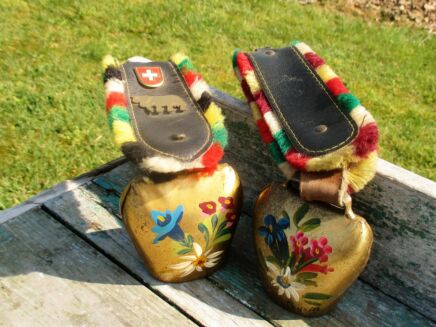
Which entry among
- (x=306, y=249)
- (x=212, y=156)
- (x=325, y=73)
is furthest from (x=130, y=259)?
(x=325, y=73)

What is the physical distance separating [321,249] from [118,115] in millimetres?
600

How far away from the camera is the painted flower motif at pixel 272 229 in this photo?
1.28 meters

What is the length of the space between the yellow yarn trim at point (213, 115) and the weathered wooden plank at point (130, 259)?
1.43 ft

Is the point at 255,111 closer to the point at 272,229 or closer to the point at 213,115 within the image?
the point at 213,115

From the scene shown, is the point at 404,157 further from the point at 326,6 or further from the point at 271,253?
the point at 326,6

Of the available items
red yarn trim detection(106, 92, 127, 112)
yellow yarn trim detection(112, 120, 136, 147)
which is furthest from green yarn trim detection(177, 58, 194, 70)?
yellow yarn trim detection(112, 120, 136, 147)

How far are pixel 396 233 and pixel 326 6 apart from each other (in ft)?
10.3

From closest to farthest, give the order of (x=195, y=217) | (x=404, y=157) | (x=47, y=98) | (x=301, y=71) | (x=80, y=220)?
1. (x=195, y=217)
2. (x=301, y=71)
3. (x=80, y=220)
4. (x=404, y=157)
5. (x=47, y=98)

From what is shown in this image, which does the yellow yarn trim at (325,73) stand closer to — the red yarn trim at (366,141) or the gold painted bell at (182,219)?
the red yarn trim at (366,141)

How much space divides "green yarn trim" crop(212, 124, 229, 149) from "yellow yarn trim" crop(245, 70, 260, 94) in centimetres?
14

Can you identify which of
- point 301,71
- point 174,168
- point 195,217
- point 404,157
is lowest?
point 404,157

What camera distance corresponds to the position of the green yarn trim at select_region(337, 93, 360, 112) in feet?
4.21

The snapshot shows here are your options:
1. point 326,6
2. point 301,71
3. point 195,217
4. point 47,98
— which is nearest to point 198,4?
point 326,6

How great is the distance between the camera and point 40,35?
11.1ft
